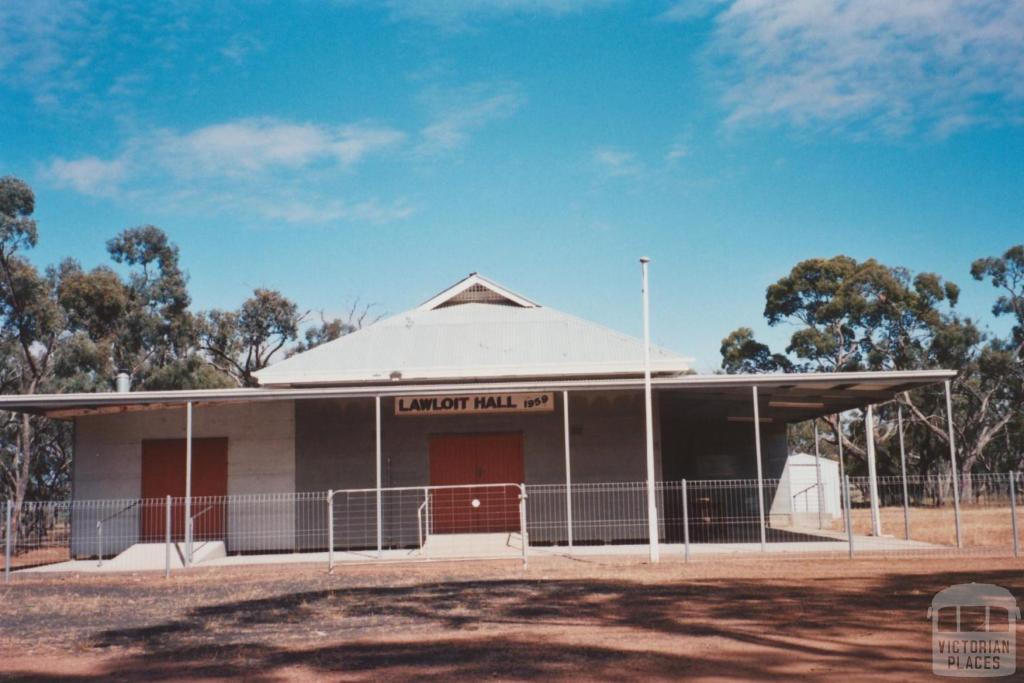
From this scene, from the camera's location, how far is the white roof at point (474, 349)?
74.9 feet

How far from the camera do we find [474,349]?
24797 millimetres

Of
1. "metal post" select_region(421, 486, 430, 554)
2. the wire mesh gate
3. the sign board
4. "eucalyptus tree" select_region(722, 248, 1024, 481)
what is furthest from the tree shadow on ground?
"eucalyptus tree" select_region(722, 248, 1024, 481)

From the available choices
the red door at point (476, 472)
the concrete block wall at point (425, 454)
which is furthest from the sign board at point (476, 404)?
the red door at point (476, 472)

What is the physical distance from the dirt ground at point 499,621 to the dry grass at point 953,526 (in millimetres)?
4521

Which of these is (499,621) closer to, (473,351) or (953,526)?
(473,351)

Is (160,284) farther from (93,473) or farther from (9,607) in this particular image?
(9,607)

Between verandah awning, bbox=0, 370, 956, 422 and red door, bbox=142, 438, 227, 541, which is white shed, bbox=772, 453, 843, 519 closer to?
verandah awning, bbox=0, 370, 956, 422

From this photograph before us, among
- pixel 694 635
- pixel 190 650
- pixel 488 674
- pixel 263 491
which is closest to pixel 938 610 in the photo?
pixel 694 635

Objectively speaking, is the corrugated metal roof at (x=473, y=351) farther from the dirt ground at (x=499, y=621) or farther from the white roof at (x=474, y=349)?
the dirt ground at (x=499, y=621)

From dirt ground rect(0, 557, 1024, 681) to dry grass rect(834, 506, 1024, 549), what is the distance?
4521mm

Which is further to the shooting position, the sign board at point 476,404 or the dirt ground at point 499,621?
the sign board at point 476,404

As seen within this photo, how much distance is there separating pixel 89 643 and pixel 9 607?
427 cm

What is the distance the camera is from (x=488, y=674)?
8.98 meters

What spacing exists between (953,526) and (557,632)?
62.4ft
